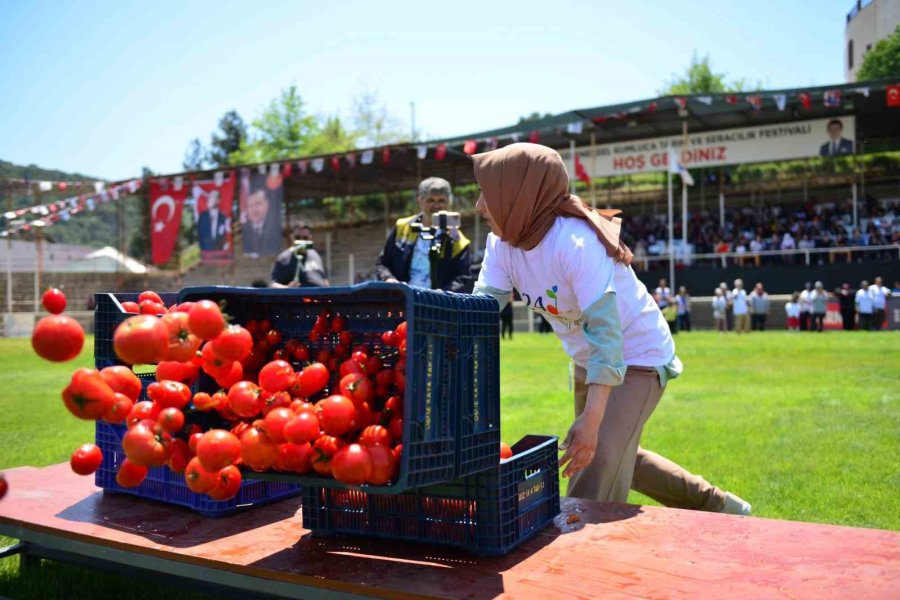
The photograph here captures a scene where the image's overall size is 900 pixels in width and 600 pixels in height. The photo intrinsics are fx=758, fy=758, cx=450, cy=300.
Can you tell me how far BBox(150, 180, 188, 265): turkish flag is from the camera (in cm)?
3491

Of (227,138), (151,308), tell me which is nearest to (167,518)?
(151,308)

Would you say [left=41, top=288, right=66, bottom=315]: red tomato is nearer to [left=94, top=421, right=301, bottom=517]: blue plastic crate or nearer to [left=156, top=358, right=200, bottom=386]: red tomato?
[left=156, top=358, right=200, bottom=386]: red tomato

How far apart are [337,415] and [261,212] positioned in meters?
31.9

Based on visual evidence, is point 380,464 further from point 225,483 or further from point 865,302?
point 865,302

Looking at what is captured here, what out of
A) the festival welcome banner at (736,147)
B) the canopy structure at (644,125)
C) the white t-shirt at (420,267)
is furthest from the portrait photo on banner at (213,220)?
the white t-shirt at (420,267)

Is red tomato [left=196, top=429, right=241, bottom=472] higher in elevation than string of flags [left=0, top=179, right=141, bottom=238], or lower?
lower

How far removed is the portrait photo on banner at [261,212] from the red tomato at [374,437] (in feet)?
102

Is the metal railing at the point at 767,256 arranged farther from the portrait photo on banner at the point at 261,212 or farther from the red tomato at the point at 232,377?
the red tomato at the point at 232,377

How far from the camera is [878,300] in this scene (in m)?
23.8

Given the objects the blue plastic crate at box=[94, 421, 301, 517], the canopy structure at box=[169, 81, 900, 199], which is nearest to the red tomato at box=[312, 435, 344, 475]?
the blue plastic crate at box=[94, 421, 301, 517]

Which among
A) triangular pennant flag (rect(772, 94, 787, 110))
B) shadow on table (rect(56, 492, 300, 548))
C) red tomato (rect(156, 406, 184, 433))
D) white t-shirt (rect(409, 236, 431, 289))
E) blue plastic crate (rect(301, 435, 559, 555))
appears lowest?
shadow on table (rect(56, 492, 300, 548))

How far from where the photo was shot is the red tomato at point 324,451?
83.2 inches

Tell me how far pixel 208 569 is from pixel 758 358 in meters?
14.4

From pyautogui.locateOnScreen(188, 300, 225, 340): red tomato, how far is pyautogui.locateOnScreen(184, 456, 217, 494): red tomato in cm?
37
